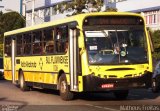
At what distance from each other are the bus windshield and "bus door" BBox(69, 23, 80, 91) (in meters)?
0.58

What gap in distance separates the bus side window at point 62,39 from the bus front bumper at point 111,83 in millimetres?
→ 2072

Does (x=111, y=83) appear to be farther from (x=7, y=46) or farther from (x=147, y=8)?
(x=147, y=8)

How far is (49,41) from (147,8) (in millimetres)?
31696

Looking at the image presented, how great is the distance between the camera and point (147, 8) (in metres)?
50.7

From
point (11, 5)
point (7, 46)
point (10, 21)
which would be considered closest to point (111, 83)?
point (7, 46)

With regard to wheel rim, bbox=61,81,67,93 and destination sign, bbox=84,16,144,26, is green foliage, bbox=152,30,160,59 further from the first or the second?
destination sign, bbox=84,16,144,26

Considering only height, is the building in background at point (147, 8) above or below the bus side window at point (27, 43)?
above

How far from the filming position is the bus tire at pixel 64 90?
717 inches

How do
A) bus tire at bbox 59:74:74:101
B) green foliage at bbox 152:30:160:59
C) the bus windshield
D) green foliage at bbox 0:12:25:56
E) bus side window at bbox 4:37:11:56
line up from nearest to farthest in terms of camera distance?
1. the bus windshield
2. bus tire at bbox 59:74:74:101
3. bus side window at bbox 4:37:11:56
4. green foliage at bbox 152:30:160:59
5. green foliage at bbox 0:12:25:56

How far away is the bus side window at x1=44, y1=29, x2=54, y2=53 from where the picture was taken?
19844 mm

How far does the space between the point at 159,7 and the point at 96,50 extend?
3273 centimetres

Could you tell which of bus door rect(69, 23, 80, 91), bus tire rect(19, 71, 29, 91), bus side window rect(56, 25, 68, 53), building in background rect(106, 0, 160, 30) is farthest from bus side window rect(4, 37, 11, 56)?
building in background rect(106, 0, 160, 30)

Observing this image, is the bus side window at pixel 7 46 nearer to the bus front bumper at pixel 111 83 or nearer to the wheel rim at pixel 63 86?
the wheel rim at pixel 63 86

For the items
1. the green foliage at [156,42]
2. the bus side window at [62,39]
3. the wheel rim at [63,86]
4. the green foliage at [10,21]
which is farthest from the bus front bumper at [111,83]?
the green foliage at [10,21]
